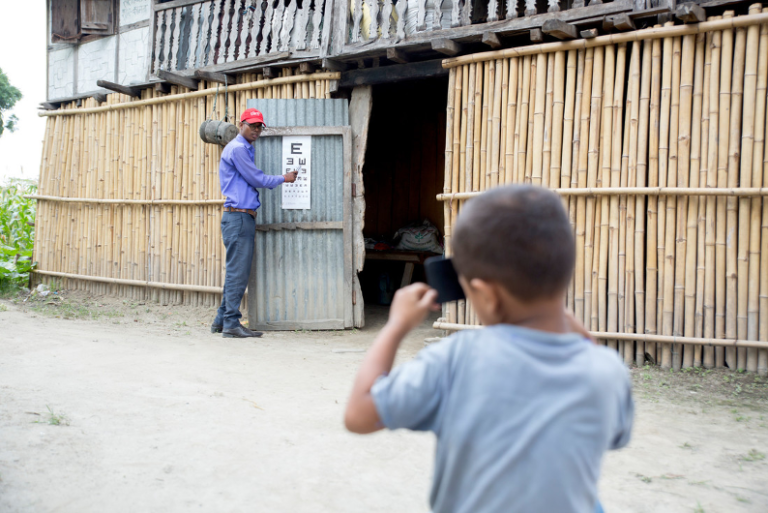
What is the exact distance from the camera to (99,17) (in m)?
8.98

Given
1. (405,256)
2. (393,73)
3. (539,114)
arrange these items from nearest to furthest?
(539,114), (393,73), (405,256)

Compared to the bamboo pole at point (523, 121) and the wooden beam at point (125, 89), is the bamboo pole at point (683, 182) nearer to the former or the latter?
the bamboo pole at point (523, 121)

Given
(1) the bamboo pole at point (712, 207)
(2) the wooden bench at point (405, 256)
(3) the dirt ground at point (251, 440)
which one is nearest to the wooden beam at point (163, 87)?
(2) the wooden bench at point (405, 256)

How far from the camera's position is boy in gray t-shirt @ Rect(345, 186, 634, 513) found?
3.54ft

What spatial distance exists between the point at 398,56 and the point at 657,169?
9.03 feet

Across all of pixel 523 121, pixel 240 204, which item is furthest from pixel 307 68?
pixel 523 121

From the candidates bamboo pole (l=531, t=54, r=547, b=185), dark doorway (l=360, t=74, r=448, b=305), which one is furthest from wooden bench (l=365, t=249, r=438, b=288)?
bamboo pole (l=531, t=54, r=547, b=185)

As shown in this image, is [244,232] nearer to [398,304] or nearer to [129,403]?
[129,403]

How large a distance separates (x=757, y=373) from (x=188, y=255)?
244 inches

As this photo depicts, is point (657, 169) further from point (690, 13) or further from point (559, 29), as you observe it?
point (559, 29)

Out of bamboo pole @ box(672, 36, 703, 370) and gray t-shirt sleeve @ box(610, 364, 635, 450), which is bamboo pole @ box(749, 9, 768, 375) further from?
gray t-shirt sleeve @ box(610, 364, 635, 450)

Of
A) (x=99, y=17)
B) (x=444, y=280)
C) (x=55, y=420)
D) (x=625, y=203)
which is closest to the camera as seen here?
(x=444, y=280)

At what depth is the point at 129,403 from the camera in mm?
3832

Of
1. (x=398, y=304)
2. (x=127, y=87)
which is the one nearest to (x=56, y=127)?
(x=127, y=87)
